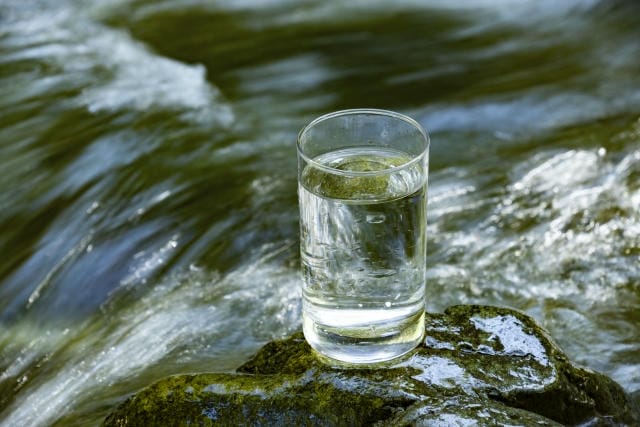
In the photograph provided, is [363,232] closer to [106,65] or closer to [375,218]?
[375,218]

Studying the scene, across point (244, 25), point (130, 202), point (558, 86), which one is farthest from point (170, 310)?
point (244, 25)

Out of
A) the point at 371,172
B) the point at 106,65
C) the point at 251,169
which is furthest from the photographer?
the point at 106,65

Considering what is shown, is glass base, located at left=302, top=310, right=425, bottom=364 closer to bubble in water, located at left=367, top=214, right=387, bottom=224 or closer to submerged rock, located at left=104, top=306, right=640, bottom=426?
submerged rock, located at left=104, top=306, right=640, bottom=426

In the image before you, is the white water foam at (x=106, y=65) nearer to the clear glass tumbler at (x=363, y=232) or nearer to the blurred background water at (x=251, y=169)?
the blurred background water at (x=251, y=169)

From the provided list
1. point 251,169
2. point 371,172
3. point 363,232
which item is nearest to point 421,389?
point 363,232

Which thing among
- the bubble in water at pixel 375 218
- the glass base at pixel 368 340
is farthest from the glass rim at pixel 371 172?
the glass base at pixel 368 340

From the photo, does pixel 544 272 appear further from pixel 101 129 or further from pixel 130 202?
pixel 101 129

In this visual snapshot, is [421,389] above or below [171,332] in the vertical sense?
above

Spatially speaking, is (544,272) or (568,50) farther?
(568,50)
